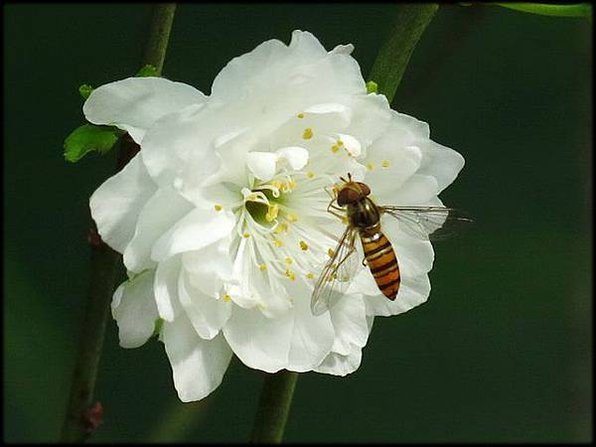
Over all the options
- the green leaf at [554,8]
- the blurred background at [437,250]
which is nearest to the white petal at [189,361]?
the green leaf at [554,8]

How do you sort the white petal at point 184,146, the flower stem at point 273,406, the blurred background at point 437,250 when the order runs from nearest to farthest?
the white petal at point 184,146 → the flower stem at point 273,406 → the blurred background at point 437,250

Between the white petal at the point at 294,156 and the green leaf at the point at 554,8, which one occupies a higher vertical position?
the green leaf at the point at 554,8

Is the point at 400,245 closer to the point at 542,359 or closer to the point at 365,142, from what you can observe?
the point at 365,142

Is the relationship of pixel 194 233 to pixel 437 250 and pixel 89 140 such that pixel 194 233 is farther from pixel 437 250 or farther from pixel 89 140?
pixel 437 250

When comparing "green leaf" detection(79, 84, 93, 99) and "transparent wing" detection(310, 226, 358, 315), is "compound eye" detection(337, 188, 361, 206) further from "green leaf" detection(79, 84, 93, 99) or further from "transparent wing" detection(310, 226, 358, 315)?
"green leaf" detection(79, 84, 93, 99)

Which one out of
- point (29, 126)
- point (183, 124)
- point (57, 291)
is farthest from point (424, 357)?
point (183, 124)

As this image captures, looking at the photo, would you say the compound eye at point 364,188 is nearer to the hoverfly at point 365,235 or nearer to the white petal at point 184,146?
the hoverfly at point 365,235

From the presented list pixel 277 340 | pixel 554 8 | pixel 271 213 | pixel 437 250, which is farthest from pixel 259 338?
pixel 437 250

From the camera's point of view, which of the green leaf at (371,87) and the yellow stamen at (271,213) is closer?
the green leaf at (371,87)
